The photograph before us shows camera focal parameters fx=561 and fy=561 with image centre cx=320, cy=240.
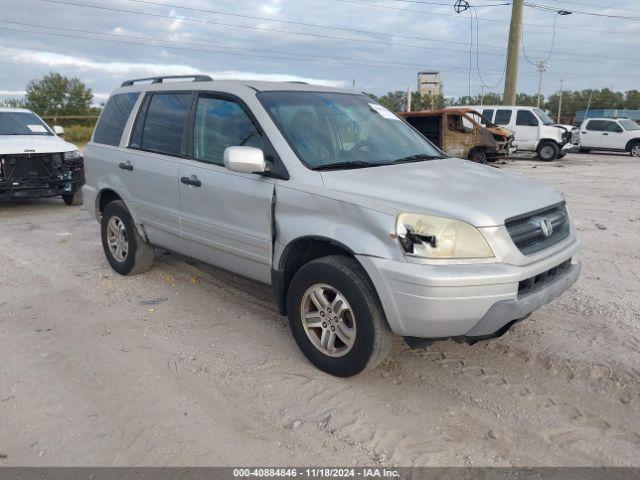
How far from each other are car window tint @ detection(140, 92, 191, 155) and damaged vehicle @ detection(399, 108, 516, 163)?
1218cm

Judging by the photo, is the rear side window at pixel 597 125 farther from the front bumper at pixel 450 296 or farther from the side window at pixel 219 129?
the front bumper at pixel 450 296

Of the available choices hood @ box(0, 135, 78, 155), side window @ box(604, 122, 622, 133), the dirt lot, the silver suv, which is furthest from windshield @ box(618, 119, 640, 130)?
the silver suv

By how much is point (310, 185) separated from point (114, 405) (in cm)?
177

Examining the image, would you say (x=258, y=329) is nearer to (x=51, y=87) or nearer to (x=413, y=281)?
(x=413, y=281)

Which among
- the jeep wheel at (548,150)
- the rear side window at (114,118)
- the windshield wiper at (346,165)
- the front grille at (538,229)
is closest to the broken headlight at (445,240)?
the front grille at (538,229)

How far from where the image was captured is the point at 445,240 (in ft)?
10.1

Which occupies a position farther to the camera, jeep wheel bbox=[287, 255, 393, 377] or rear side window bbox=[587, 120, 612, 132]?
rear side window bbox=[587, 120, 612, 132]

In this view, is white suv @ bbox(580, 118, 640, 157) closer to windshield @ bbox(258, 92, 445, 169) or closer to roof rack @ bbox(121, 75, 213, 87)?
windshield @ bbox(258, 92, 445, 169)

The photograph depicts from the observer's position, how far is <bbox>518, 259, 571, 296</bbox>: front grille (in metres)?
3.21

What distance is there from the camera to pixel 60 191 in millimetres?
9562

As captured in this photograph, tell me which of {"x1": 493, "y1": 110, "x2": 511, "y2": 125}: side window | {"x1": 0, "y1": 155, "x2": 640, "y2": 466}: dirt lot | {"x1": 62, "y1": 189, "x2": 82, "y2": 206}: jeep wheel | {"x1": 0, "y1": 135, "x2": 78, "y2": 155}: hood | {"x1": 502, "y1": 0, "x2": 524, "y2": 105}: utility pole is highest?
{"x1": 502, "y1": 0, "x2": 524, "y2": 105}: utility pole

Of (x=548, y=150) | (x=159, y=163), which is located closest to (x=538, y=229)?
(x=159, y=163)

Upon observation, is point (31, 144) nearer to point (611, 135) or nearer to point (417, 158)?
Answer: point (417, 158)

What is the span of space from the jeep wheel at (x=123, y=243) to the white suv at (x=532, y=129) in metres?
17.0
